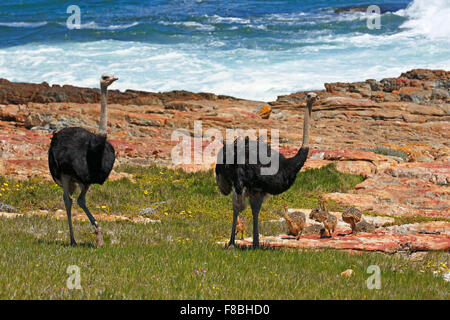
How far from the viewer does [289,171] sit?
970 centimetres

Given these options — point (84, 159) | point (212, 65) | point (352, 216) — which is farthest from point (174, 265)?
point (212, 65)

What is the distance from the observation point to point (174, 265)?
326 inches

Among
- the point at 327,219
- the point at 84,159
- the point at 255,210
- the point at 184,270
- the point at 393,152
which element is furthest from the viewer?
the point at 393,152

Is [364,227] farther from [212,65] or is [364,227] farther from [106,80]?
[212,65]

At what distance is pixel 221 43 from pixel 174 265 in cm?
6307

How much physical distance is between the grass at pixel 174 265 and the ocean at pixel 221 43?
41.9 meters

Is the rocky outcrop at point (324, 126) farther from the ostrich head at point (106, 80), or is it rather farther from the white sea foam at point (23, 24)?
the white sea foam at point (23, 24)

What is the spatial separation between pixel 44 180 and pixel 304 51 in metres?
53.8

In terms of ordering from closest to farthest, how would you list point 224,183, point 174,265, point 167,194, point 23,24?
point 174,265, point 224,183, point 167,194, point 23,24

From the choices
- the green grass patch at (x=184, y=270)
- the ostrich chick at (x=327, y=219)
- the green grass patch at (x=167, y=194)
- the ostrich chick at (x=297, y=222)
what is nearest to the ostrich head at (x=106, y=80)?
the green grass patch at (x=184, y=270)

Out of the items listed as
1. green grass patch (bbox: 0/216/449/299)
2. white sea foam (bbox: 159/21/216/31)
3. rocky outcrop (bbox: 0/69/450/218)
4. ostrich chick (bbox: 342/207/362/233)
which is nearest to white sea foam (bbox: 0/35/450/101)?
white sea foam (bbox: 159/21/216/31)

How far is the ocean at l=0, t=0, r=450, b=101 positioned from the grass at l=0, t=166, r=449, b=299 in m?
41.9

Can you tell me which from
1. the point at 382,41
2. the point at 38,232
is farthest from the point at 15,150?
the point at 382,41

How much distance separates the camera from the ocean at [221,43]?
187 ft
